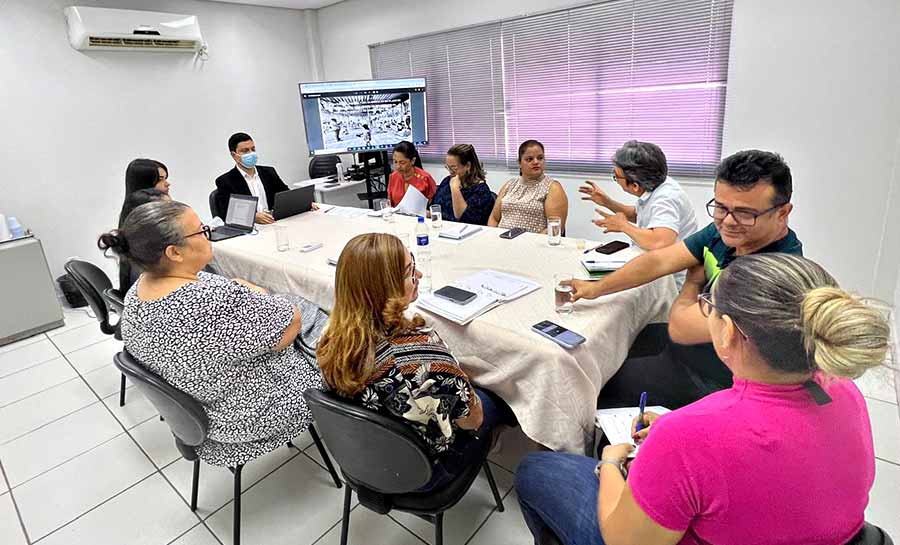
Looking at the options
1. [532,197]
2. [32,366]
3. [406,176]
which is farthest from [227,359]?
[32,366]

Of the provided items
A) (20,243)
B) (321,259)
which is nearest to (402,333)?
(321,259)

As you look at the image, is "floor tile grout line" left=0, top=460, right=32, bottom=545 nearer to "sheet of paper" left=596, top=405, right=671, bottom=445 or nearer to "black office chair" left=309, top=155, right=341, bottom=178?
"sheet of paper" left=596, top=405, right=671, bottom=445

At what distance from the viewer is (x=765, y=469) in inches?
29.8

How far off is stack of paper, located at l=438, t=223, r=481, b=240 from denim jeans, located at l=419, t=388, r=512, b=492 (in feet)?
3.71

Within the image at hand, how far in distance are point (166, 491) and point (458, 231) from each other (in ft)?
6.03

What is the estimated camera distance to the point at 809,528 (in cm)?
78

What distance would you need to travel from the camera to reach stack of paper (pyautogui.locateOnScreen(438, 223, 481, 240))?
264 cm

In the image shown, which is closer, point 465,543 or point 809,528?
point 809,528

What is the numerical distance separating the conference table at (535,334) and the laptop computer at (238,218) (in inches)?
29.4

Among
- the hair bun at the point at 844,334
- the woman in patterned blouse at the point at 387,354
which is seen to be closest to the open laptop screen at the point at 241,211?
the woman in patterned blouse at the point at 387,354

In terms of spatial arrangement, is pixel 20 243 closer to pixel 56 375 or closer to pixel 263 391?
pixel 56 375

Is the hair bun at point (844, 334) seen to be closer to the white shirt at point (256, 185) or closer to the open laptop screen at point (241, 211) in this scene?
the open laptop screen at point (241, 211)

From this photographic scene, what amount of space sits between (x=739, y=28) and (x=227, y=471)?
389 centimetres

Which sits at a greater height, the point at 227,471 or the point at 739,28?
Answer: the point at 739,28
